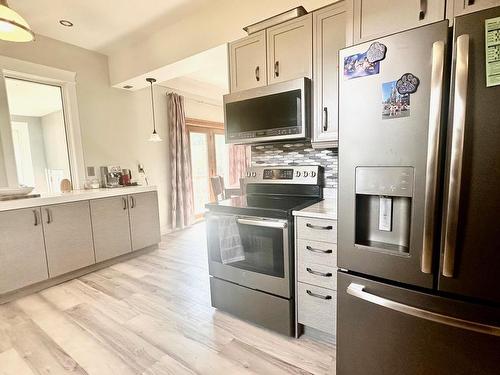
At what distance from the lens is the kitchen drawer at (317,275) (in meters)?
1.58

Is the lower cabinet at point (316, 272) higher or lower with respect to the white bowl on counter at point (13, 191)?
lower

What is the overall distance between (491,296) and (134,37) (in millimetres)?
3834

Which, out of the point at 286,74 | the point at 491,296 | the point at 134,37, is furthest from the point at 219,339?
the point at 134,37

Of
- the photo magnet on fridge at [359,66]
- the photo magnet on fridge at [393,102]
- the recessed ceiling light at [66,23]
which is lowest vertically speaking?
the photo magnet on fridge at [393,102]

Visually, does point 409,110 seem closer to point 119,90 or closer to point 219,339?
point 219,339

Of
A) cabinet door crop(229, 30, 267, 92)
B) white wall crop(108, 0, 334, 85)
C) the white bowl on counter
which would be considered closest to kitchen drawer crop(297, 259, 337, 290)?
cabinet door crop(229, 30, 267, 92)

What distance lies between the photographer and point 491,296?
914 mm

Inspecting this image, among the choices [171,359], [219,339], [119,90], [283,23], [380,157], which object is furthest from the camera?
[119,90]

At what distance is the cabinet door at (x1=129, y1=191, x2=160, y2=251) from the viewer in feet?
10.9

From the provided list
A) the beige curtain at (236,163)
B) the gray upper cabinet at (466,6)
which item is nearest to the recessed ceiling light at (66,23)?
the gray upper cabinet at (466,6)

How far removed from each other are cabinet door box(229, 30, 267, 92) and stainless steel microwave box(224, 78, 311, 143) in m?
0.14

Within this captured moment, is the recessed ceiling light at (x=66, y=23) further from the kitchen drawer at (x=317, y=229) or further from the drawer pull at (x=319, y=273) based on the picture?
the drawer pull at (x=319, y=273)

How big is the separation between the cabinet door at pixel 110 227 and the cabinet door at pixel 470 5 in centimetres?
335

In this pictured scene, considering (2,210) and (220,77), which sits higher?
(220,77)
